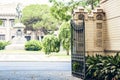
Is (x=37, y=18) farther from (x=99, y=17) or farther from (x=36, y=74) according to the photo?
(x=99, y=17)

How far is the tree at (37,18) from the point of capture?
6750 centimetres

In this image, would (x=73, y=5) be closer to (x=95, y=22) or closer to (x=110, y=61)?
(x=95, y=22)

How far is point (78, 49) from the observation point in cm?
1535

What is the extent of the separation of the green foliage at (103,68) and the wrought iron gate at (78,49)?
37 centimetres

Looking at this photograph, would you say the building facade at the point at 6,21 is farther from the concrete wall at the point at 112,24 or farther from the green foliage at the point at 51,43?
the concrete wall at the point at 112,24

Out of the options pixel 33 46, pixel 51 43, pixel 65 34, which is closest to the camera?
pixel 65 34

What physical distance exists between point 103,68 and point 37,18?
5701cm

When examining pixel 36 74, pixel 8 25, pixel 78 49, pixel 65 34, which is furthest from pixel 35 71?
pixel 8 25

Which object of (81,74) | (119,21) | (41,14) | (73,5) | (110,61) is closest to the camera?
(110,61)

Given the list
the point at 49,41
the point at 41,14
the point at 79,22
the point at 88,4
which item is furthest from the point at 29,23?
the point at 79,22

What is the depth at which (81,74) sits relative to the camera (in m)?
14.5

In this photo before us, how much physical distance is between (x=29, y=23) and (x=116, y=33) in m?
56.2

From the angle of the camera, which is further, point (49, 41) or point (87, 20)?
point (49, 41)

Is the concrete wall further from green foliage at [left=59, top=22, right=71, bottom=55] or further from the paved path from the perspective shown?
green foliage at [left=59, top=22, right=71, bottom=55]
